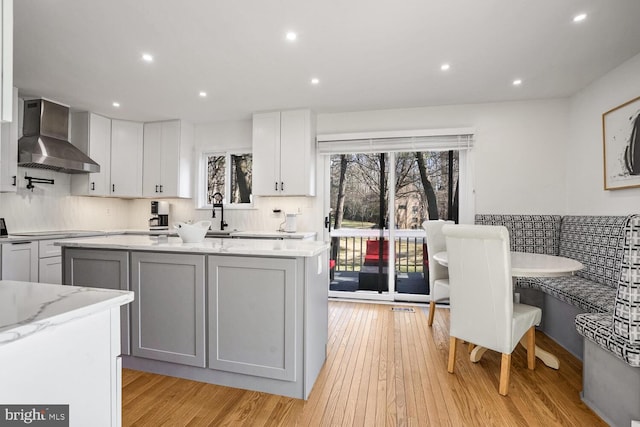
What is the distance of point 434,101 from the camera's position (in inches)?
142

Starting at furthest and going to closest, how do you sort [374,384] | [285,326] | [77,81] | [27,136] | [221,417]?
[27,136]
[77,81]
[374,384]
[285,326]
[221,417]

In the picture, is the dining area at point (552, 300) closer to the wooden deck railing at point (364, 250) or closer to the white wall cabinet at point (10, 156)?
the wooden deck railing at point (364, 250)

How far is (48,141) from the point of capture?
11.4ft

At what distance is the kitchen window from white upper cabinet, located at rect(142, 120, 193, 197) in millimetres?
288

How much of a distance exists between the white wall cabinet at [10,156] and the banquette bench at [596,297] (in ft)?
16.9

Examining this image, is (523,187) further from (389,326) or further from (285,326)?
(285,326)

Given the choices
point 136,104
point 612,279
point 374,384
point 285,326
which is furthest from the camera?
point 136,104

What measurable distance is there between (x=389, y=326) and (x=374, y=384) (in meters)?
1.12

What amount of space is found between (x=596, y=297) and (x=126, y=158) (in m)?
5.41

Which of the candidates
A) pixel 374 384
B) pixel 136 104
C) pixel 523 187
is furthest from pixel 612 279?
pixel 136 104

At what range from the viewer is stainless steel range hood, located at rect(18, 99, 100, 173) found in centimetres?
327

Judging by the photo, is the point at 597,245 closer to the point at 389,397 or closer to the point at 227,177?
the point at 389,397

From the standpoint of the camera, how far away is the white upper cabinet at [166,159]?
4.30m

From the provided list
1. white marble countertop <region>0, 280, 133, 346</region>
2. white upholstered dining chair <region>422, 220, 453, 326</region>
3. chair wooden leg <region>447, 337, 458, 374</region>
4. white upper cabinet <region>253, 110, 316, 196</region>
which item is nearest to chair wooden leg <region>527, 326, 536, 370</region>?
chair wooden leg <region>447, 337, 458, 374</region>
